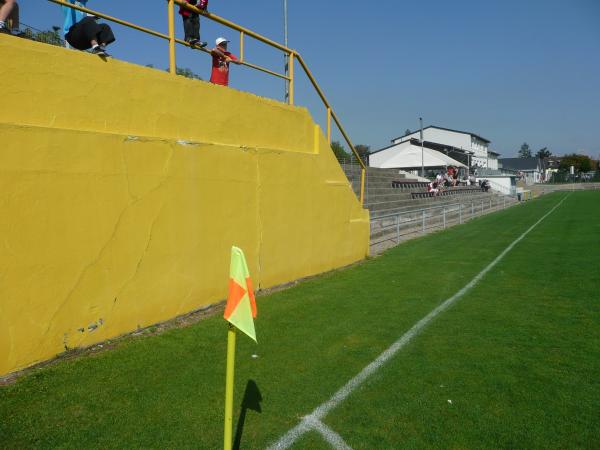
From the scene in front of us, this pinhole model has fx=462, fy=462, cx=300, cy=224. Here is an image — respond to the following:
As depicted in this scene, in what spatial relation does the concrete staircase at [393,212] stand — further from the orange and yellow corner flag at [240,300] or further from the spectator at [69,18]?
the orange and yellow corner flag at [240,300]

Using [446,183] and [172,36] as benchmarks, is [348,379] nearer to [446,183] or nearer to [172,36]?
[172,36]

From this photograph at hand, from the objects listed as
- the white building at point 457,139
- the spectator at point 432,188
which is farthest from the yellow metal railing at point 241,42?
the white building at point 457,139

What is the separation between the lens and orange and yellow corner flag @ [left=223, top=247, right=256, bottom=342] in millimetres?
2658

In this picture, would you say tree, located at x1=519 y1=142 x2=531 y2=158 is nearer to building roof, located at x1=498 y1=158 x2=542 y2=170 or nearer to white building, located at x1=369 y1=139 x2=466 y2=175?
building roof, located at x1=498 y1=158 x2=542 y2=170

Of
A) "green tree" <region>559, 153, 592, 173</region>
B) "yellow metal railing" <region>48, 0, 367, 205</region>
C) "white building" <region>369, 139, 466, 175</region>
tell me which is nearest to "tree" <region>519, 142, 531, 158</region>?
"green tree" <region>559, 153, 592, 173</region>

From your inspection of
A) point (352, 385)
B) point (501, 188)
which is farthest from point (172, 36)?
point (501, 188)

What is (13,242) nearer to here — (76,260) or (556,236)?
(76,260)

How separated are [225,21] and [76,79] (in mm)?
2951

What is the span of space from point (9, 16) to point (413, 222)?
651 inches

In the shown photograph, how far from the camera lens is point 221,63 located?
729 centimetres

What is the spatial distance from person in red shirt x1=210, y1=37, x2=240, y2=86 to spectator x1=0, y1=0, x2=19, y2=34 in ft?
9.53

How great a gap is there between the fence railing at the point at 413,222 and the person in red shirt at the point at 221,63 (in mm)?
6526

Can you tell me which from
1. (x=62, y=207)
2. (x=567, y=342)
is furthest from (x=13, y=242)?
(x=567, y=342)

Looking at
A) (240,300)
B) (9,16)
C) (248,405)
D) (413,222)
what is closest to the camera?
(240,300)
